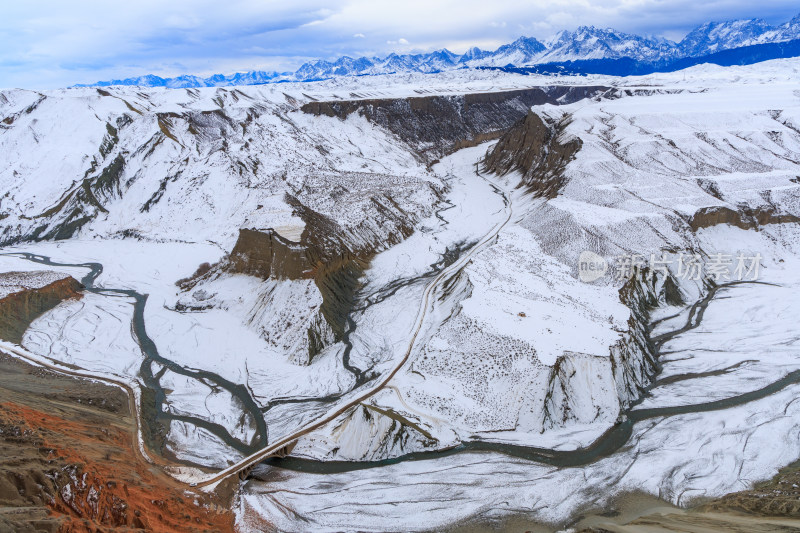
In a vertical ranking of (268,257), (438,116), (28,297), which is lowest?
(28,297)

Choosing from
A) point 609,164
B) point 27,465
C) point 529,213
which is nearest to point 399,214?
point 529,213

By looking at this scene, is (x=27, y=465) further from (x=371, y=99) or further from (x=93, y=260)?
(x=371, y=99)

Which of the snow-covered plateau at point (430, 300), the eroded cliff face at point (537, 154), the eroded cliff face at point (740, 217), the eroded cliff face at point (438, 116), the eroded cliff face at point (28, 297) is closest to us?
the snow-covered plateau at point (430, 300)

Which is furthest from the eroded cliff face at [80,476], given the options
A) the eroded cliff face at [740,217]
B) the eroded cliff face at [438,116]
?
the eroded cliff face at [438,116]

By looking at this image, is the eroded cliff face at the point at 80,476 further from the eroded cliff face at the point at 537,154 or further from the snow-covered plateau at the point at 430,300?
the eroded cliff face at the point at 537,154

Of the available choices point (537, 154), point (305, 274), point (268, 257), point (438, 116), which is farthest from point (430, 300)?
point (438, 116)

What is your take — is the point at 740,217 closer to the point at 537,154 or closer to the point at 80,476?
the point at 537,154

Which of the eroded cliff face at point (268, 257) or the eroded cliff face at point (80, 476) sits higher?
the eroded cliff face at point (268, 257)
